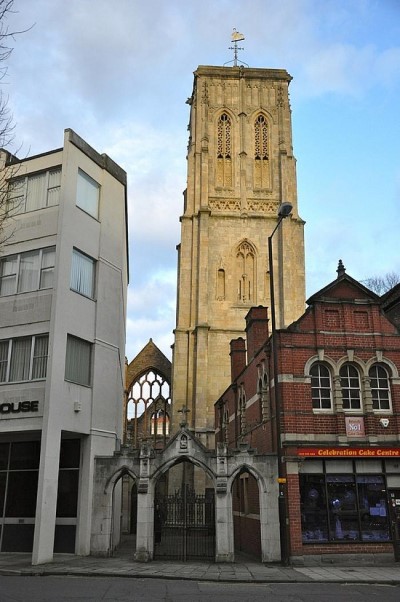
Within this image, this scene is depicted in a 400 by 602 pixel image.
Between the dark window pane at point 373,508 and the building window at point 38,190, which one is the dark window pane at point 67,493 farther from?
the building window at point 38,190

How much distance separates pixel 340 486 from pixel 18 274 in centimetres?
1385

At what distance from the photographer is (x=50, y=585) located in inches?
506

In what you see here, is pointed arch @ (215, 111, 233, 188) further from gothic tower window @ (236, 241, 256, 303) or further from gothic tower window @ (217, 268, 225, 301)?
gothic tower window @ (217, 268, 225, 301)

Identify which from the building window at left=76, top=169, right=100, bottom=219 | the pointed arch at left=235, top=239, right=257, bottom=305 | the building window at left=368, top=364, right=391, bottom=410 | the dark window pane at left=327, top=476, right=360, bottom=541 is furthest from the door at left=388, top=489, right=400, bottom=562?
the pointed arch at left=235, top=239, right=257, bottom=305

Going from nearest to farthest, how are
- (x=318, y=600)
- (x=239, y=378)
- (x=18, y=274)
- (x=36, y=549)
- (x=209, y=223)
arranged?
(x=318, y=600) < (x=36, y=549) < (x=18, y=274) < (x=239, y=378) < (x=209, y=223)

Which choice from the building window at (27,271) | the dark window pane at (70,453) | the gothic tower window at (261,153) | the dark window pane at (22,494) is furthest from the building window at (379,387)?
the gothic tower window at (261,153)

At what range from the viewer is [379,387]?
1959 cm

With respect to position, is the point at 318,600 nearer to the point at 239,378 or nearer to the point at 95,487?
the point at 95,487

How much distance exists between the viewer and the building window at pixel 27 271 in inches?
806

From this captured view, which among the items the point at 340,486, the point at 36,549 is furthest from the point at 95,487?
the point at 340,486

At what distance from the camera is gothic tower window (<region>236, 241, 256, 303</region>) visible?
4109cm

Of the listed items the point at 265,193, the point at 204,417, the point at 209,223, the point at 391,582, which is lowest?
the point at 391,582

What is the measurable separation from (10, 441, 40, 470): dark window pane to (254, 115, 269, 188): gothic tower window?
3013cm

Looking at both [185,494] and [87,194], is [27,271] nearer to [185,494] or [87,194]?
[87,194]
